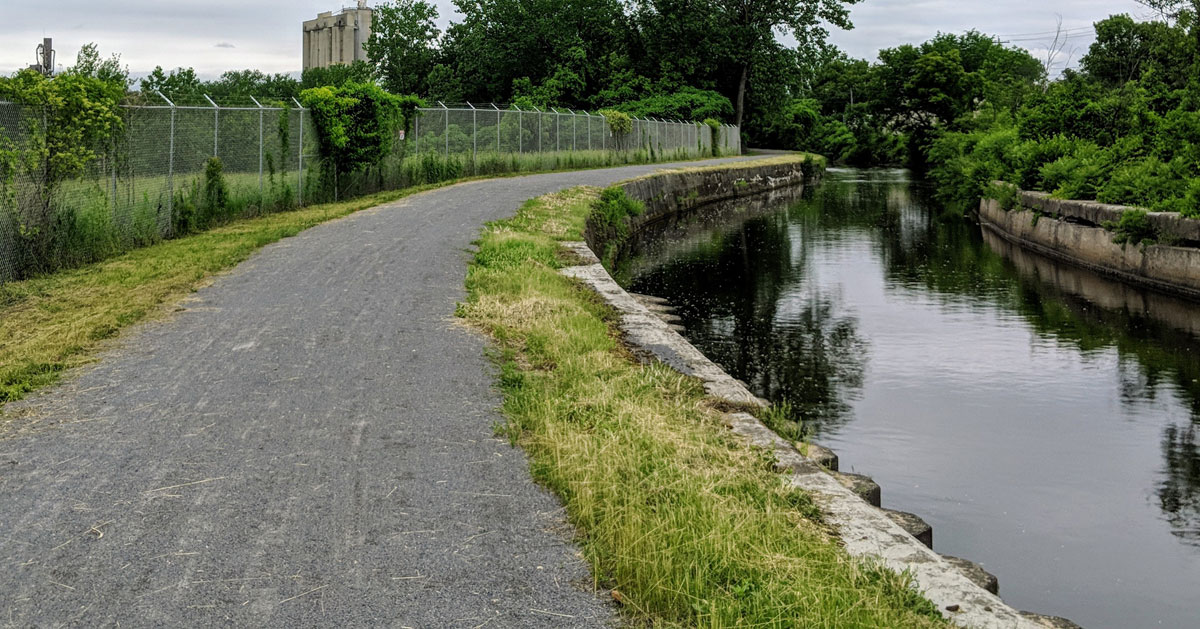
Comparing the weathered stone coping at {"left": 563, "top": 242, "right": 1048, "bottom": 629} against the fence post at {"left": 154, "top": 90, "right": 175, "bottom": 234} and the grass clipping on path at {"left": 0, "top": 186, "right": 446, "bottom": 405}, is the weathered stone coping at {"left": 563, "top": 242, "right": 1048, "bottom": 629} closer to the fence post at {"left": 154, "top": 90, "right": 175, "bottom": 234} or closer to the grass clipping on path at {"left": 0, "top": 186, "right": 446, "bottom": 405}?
the grass clipping on path at {"left": 0, "top": 186, "right": 446, "bottom": 405}

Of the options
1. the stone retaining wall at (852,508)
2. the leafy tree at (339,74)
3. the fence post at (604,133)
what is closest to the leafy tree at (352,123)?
the stone retaining wall at (852,508)

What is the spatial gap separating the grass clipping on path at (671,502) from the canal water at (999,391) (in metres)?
1.73

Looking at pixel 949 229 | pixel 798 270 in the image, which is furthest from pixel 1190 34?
pixel 798 270

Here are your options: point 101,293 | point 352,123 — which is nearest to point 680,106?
point 352,123

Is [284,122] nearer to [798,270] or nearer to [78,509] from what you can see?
[798,270]

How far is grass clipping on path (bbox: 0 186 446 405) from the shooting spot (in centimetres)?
802

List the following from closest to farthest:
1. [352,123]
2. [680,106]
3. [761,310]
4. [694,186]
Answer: [761,310]
[352,123]
[694,186]
[680,106]

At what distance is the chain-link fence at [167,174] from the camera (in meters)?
12.1

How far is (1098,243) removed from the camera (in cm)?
1884

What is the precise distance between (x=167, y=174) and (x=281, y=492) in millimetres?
11596

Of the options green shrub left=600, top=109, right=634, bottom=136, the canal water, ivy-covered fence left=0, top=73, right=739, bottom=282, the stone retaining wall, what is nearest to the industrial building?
green shrub left=600, top=109, right=634, bottom=136

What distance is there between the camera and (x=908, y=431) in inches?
364

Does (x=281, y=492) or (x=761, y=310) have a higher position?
(x=281, y=492)

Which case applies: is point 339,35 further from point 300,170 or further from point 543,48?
point 300,170
